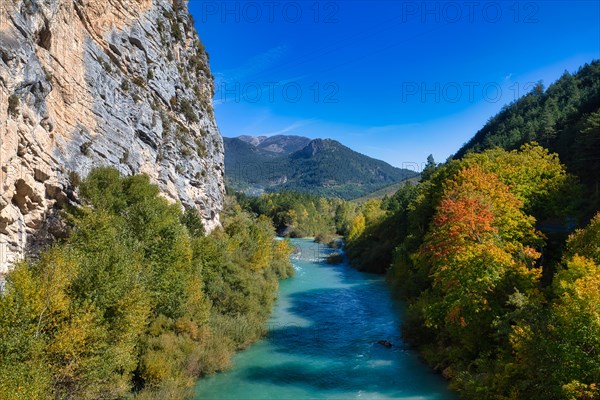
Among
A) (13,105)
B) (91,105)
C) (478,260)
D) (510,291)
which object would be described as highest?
(91,105)

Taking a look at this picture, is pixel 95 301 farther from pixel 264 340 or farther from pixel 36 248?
pixel 264 340

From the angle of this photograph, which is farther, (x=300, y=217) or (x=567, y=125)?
(x=300, y=217)

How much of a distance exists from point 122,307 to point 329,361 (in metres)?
14.0

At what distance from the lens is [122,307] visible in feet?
57.1

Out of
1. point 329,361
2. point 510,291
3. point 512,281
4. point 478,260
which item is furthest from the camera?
point 329,361

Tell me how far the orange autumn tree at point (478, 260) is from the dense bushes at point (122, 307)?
13915mm

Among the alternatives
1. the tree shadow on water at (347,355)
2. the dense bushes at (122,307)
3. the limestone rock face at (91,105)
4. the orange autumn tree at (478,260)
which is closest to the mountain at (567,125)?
the orange autumn tree at (478,260)

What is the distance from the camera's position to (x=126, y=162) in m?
31.5

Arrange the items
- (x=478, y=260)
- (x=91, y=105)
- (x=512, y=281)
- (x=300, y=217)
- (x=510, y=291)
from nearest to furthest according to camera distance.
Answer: (x=512, y=281)
(x=510, y=291)
(x=478, y=260)
(x=91, y=105)
(x=300, y=217)

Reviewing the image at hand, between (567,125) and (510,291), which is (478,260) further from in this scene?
(567,125)

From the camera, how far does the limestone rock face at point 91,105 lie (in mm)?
19266

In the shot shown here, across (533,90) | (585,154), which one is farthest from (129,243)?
(533,90)

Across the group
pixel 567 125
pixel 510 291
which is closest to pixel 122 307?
pixel 510 291

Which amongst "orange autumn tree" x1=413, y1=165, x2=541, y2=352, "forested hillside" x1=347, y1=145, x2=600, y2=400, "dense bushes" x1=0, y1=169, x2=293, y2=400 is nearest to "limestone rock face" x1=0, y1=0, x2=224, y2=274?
"dense bushes" x1=0, y1=169, x2=293, y2=400
